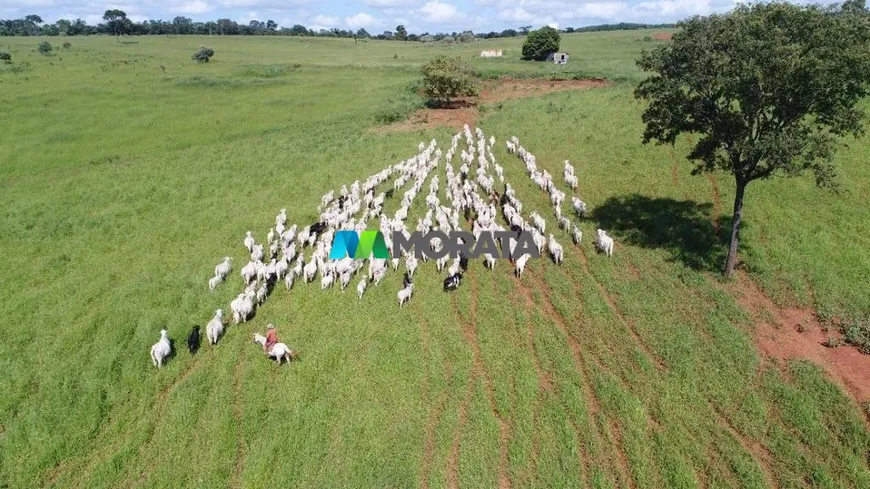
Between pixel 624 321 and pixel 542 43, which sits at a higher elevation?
pixel 542 43

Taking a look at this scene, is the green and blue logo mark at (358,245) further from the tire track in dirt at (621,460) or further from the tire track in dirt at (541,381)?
the tire track in dirt at (621,460)

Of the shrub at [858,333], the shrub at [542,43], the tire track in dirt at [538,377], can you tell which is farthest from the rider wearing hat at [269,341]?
the shrub at [542,43]

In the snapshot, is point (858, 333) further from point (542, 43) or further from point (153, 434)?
point (542, 43)

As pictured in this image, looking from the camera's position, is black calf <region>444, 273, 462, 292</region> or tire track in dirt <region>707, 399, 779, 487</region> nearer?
tire track in dirt <region>707, 399, 779, 487</region>

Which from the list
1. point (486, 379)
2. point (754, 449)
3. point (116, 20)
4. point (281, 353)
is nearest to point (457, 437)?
point (486, 379)

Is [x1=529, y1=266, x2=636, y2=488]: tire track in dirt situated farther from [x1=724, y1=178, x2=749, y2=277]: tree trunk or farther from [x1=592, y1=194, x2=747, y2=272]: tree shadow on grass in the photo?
[x1=724, y1=178, x2=749, y2=277]: tree trunk

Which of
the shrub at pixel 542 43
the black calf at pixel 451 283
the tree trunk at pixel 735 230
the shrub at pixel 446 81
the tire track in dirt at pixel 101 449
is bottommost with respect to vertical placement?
the tire track in dirt at pixel 101 449
